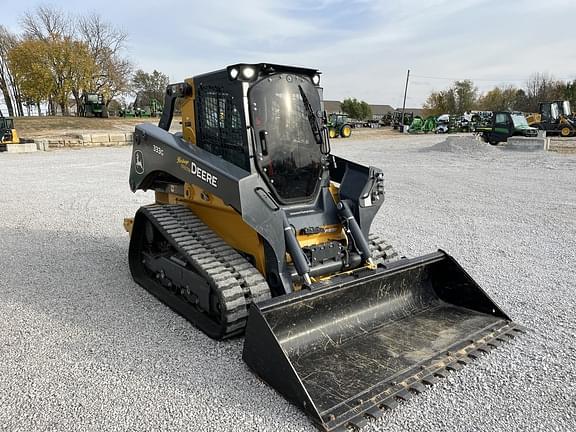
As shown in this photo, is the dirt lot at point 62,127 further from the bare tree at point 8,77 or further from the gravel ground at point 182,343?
the gravel ground at point 182,343

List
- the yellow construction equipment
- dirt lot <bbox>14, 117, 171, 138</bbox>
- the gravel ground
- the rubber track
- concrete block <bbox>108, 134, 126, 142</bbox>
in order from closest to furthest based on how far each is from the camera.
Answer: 1. the gravel ground
2. the rubber track
3. concrete block <bbox>108, 134, 126, 142</bbox>
4. dirt lot <bbox>14, 117, 171, 138</bbox>
5. the yellow construction equipment

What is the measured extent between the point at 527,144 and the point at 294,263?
1957cm

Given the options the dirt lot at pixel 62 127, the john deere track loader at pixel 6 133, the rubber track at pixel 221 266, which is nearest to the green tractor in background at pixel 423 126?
the dirt lot at pixel 62 127

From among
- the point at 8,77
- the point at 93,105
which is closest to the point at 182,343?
the point at 93,105

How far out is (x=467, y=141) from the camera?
793 inches

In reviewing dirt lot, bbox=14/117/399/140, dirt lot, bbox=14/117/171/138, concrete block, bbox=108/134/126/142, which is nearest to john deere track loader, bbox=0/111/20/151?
concrete block, bbox=108/134/126/142

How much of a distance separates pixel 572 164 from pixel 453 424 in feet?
49.7

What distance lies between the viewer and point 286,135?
3.83m

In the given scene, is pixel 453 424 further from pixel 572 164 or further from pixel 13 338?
pixel 572 164

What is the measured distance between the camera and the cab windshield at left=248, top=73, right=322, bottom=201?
3689mm

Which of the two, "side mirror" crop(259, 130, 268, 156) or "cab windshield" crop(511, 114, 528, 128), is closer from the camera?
"side mirror" crop(259, 130, 268, 156)

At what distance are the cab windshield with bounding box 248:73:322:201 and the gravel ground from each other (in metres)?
1.45

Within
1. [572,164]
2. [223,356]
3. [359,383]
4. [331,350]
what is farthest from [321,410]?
[572,164]

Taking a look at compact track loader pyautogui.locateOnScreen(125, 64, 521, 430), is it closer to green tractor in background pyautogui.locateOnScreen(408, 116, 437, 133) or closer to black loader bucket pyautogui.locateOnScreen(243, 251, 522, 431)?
black loader bucket pyautogui.locateOnScreen(243, 251, 522, 431)
